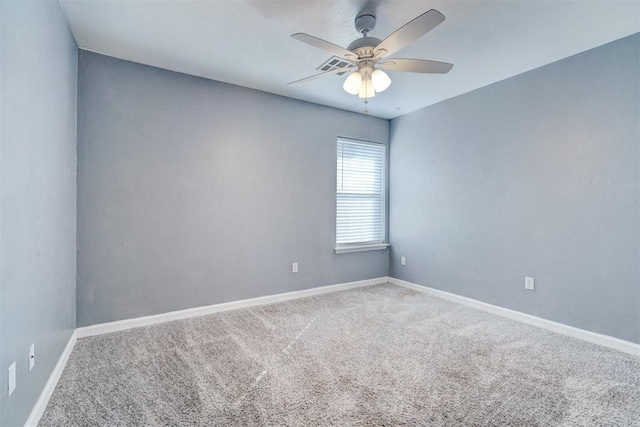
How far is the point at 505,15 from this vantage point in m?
2.17

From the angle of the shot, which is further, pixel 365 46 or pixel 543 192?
pixel 543 192

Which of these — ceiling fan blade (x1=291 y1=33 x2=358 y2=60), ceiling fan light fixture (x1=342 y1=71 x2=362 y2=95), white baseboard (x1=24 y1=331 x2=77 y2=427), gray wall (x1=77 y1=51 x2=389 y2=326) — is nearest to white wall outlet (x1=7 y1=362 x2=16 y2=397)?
white baseboard (x1=24 y1=331 x2=77 y2=427)

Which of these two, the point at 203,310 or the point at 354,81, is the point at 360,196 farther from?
the point at 203,310

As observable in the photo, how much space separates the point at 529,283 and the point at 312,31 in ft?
10.1

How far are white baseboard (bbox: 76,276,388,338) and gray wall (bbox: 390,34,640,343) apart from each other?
1223 mm

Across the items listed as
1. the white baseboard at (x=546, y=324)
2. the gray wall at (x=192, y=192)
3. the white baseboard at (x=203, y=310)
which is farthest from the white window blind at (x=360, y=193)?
the white baseboard at (x=546, y=324)

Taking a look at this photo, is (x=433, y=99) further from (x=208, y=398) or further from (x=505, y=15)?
(x=208, y=398)

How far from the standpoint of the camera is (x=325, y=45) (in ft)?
6.29

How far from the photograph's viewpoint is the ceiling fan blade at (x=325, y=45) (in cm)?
182

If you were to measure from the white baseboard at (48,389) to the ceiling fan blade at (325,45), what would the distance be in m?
2.43

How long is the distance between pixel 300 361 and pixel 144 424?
1024mm

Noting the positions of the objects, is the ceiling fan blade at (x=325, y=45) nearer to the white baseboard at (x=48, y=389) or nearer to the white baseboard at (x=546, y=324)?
the white baseboard at (x=48, y=389)

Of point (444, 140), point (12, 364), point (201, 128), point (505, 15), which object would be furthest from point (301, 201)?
point (12, 364)

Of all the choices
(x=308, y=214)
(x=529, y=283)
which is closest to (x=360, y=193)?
(x=308, y=214)
